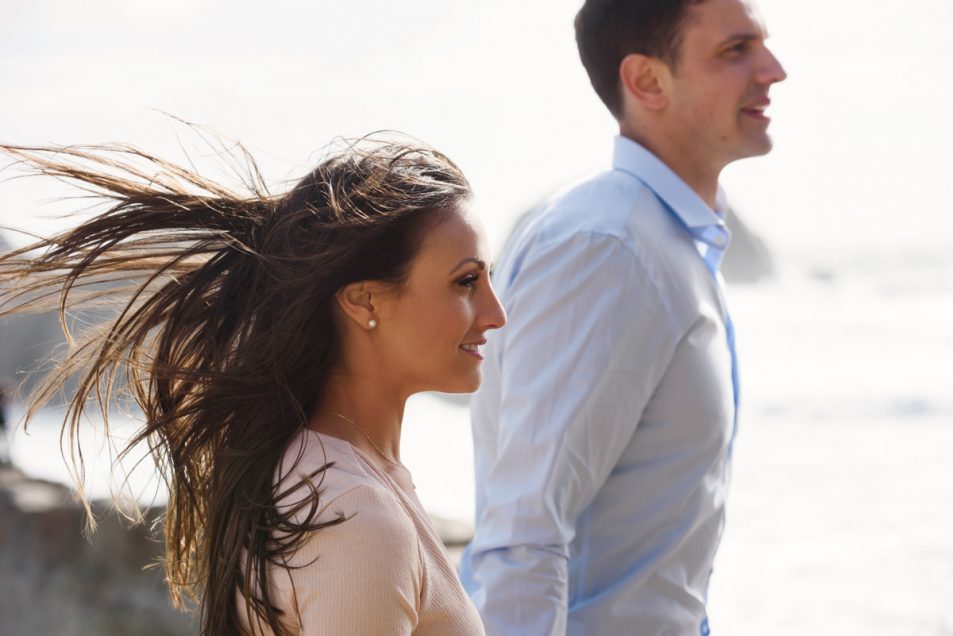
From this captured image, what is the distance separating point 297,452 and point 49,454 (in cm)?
594

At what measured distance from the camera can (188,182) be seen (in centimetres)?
130

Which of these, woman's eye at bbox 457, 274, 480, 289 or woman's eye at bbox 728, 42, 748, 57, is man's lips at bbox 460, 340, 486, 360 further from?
woman's eye at bbox 728, 42, 748, 57

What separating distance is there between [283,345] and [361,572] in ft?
0.96

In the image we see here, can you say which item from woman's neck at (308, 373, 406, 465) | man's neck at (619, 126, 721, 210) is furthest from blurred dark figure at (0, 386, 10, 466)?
woman's neck at (308, 373, 406, 465)

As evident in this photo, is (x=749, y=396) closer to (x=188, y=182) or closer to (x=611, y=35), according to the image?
(x=611, y=35)

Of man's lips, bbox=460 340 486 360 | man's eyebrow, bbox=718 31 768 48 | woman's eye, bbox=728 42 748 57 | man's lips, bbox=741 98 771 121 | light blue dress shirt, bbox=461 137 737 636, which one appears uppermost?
man's eyebrow, bbox=718 31 768 48

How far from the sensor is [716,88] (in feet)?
6.26

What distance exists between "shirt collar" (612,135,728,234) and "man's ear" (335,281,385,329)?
0.74 meters

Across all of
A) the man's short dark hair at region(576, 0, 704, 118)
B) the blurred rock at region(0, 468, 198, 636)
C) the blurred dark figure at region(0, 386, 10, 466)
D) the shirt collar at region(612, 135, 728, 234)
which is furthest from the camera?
the blurred dark figure at region(0, 386, 10, 466)

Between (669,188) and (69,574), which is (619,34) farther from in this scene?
(69,574)

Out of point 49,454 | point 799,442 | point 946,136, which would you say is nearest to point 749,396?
point 799,442

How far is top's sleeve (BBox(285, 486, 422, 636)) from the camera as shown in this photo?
99 cm

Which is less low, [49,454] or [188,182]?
[188,182]

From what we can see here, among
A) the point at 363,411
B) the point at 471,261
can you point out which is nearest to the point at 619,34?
the point at 471,261
